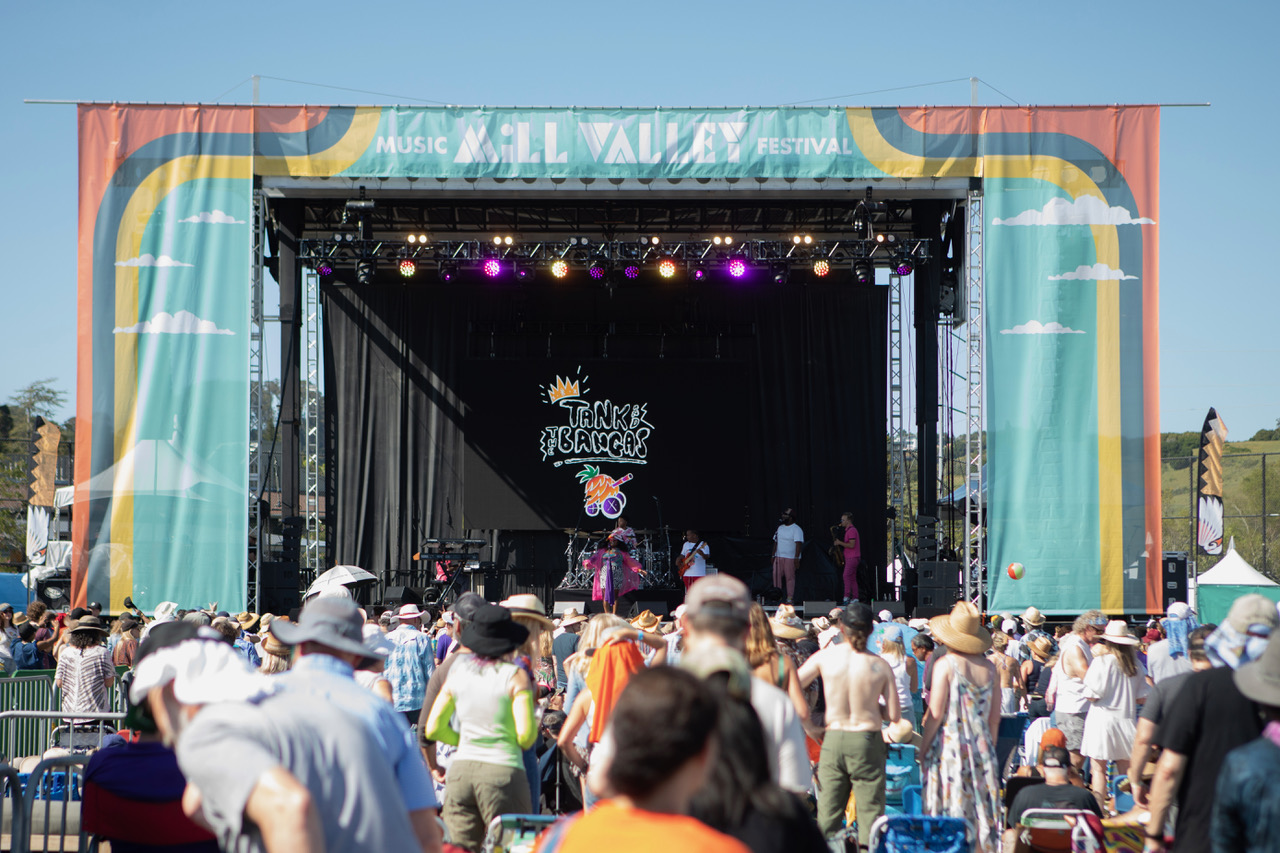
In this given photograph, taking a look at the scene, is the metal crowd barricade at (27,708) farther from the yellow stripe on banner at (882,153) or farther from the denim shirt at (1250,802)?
the yellow stripe on banner at (882,153)

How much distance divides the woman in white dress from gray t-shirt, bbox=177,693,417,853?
5.45 metres

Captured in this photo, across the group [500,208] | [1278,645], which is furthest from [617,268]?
[1278,645]

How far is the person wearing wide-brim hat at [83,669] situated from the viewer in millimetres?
6859

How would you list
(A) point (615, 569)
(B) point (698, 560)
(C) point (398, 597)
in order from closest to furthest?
(C) point (398, 597) < (A) point (615, 569) < (B) point (698, 560)

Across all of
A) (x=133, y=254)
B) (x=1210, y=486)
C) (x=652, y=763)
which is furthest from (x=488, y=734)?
(x=1210, y=486)

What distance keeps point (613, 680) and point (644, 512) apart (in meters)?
12.6

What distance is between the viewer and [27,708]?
26.3 ft

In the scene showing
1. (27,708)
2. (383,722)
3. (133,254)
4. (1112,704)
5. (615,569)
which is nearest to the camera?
(383,722)

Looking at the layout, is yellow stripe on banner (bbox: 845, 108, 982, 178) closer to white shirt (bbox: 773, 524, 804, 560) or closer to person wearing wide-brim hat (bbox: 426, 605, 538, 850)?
white shirt (bbox: 773, 524, 804, 560)

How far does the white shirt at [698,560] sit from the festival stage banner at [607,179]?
4203 millimetres

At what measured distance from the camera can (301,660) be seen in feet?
8.48

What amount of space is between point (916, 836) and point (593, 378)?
13.8m

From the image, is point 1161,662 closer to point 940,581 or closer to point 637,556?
point 940,581

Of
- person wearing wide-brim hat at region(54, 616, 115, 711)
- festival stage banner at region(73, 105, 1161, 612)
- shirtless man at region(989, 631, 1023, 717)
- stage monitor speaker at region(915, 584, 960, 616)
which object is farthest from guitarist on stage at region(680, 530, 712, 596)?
person wearing wide-brim hat at region(54, 616, 115, 711)
